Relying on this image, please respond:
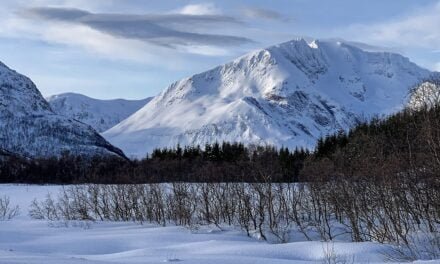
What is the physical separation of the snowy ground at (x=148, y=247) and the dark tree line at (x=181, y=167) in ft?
20.3

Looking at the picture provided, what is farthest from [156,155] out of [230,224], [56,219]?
[230,224]

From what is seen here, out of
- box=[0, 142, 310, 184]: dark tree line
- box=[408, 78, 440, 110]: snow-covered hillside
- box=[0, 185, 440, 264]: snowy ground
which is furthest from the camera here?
box=[0, 142, 310, 184]: dark tree line

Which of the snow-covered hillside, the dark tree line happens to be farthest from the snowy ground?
the snow-covered hillside

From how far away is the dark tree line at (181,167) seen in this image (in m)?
37.4

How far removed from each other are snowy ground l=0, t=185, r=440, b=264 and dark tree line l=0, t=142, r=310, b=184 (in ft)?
20.3

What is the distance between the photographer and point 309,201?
109 feet

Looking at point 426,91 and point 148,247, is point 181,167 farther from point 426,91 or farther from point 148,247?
point 148,247

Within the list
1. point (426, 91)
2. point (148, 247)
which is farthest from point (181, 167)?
point (148, 247)

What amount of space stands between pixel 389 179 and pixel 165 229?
11.4 metres

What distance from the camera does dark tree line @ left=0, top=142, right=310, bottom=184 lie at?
37.4 m

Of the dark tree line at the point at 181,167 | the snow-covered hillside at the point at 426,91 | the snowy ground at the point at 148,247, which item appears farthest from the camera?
the dark tree line at the point at 181,167

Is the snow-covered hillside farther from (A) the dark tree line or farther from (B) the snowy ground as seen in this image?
(B) the snowy ground

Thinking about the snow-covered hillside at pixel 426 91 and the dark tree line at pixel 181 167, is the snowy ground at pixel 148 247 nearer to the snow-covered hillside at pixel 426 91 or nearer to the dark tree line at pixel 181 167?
the dark tree line at pixel 181 167

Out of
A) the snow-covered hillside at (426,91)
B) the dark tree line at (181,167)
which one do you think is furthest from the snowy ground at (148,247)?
the snow-covered hillside at (426,91)
